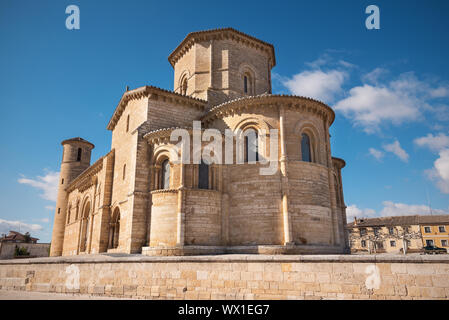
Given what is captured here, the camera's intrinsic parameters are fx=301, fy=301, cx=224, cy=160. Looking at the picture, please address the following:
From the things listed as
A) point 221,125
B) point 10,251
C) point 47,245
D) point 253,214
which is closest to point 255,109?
point 221,125

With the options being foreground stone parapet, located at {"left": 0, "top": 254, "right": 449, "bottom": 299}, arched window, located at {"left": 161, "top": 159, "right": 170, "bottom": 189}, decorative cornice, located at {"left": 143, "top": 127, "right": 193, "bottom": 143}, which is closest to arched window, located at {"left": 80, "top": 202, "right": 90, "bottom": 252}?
arched window, located at {"left": 161, "top": 159, "right": 170, "bottom": 189}

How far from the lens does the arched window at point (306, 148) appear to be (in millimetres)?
15445

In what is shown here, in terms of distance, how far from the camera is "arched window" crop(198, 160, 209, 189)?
1470cm

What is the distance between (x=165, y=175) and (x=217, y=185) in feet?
8.87

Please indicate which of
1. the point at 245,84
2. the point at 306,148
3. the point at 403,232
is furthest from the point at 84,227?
the point at 403,232

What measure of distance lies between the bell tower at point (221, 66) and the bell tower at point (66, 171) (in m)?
18.1

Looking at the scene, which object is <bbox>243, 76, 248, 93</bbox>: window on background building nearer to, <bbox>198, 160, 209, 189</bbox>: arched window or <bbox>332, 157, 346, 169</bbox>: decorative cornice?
<bbox>332, 157, 346, 169</bbox>: decorative cornice

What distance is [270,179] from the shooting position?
14242 millimetres

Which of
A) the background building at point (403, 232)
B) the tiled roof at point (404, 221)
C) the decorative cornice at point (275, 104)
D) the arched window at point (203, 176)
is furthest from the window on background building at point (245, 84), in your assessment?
the tiled roof at point (404, 221)

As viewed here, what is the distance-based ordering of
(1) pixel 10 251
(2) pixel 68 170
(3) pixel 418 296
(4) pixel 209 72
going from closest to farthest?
(3) pixel 418 296, (4) pixel 209 72, (2) pixel 68 170, (1) pixel 10 251

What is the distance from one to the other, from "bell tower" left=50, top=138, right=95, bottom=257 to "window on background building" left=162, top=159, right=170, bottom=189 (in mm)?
20643

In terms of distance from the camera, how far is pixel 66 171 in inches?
1281

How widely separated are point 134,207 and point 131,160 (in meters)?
2.62
